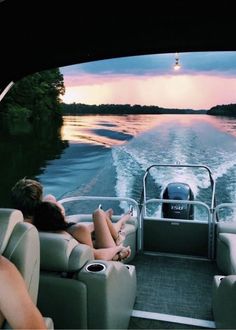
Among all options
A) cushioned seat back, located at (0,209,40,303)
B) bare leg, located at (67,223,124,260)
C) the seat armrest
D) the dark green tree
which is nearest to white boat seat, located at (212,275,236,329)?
bare leg, located at (67,223,124,260)

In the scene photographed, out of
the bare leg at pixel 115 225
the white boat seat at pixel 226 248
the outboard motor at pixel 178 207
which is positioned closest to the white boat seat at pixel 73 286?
the bare leg at pixel 115 225

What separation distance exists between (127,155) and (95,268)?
37.3 ft

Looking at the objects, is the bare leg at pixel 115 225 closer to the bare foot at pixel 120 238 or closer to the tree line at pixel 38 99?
the bare foot at pixel 120 238

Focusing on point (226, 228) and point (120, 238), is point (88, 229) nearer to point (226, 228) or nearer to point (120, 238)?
point (120, 238)

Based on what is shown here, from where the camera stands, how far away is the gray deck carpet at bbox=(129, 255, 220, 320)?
234 cm

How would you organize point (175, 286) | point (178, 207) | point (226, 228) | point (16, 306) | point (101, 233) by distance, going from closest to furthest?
point (16, 306), point (101, 233), point (175, 286), point (226, 228), point (178, 207)

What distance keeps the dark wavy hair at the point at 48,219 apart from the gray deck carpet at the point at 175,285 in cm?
91

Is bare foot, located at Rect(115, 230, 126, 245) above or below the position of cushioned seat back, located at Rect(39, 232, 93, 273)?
below

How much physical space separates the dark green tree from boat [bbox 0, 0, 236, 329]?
15.4 meters

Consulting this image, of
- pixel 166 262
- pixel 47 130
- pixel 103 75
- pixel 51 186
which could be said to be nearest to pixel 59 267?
pixel 166 262

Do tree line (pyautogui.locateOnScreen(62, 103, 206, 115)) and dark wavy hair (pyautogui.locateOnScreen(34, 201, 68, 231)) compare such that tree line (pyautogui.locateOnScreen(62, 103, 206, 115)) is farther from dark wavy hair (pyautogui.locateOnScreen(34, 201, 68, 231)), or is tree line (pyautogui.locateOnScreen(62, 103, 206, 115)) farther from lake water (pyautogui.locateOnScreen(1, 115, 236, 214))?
dark wavy hair (pyautogui.locateOnScreen(34, 201, 68, 231))

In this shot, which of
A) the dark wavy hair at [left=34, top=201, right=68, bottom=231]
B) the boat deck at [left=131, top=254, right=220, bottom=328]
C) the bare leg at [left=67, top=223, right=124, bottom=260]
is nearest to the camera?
the dark wavy hair at [left=34, top=201, right=68, bottom=231]

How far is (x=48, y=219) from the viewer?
1.77 meters

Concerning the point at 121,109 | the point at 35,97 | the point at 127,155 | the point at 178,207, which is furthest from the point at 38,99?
the point at 178,207
